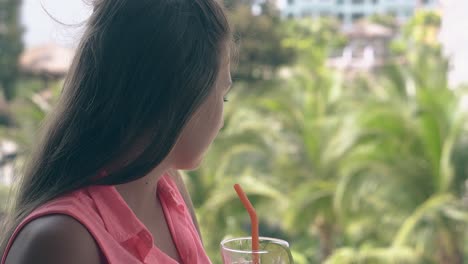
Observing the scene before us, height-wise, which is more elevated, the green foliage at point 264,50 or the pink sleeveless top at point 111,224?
the pink sleeveless top at point 111,224

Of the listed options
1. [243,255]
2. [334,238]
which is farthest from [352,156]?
[243,255]

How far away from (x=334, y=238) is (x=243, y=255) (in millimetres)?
7798

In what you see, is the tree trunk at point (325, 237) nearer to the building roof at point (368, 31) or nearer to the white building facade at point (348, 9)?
the white building facade at point (348, 9)

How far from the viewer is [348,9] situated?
22859 mm

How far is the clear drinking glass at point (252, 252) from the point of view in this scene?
794mm

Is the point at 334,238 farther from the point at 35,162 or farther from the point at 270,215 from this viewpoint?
the point at 35,162

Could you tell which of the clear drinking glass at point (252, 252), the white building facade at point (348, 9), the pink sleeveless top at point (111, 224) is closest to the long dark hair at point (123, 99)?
the pink sleeveless top at point (111, 224)

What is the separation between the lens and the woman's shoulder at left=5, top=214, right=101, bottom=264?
69 centimetres

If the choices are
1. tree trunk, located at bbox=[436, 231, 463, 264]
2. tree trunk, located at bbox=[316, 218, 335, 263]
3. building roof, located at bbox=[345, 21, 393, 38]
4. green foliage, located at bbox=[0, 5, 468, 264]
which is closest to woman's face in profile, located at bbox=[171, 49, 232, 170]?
green foliage, located at bbox=[0, 5, 468, 264]

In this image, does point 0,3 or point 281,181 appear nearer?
point 281,181

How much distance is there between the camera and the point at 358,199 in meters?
6.90

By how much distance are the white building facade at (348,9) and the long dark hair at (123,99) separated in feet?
67.0

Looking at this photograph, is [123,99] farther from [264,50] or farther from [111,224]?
[264,50]

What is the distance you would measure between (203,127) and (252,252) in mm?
139
